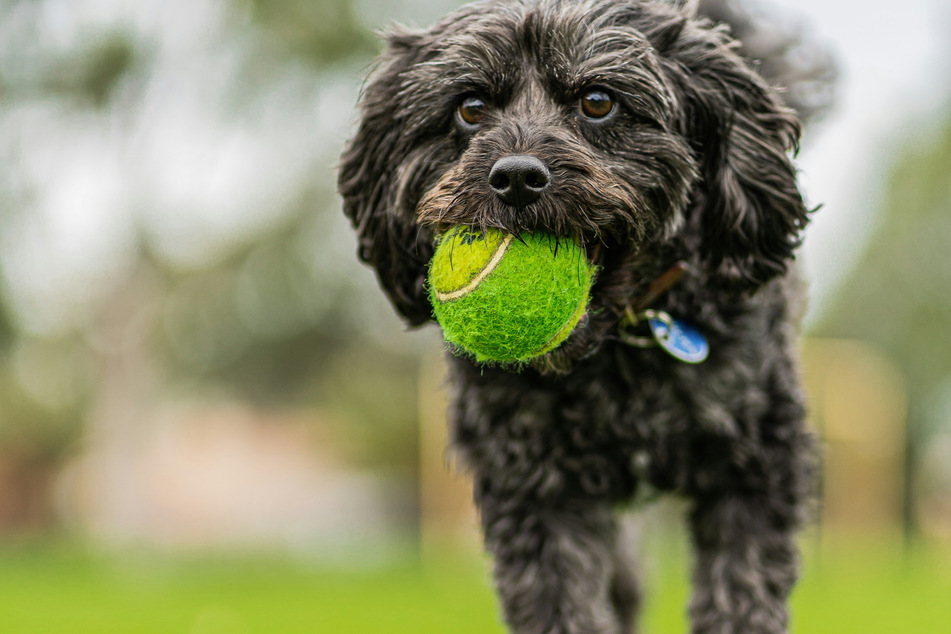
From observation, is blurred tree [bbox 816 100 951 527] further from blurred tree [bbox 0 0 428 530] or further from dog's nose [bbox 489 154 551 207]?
dog's nose [bbox 489 154 551 207]

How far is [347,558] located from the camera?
15.3 metres

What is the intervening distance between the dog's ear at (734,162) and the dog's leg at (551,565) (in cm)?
83

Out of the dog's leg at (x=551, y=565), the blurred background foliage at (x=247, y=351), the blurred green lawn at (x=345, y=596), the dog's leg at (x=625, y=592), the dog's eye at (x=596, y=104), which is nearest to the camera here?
the dog's eye at (x=596, y=104)

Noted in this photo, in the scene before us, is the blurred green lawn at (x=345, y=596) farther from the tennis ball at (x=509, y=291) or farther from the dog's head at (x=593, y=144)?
the tennis ball at (x=509, y=291)

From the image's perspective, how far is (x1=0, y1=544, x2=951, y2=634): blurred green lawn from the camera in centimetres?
541

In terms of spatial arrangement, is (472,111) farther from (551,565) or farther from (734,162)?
(551,565)

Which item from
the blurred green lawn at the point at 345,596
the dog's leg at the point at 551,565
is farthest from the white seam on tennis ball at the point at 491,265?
the blurred green lawn at the point at 345,596

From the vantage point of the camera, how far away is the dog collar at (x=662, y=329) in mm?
2643

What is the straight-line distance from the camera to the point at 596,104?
2.54 m

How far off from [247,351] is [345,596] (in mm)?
16878

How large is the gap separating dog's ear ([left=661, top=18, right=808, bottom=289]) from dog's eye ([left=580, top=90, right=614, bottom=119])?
267mm

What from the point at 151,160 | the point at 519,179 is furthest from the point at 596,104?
the point at 151,160

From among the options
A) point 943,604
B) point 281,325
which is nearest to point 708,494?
point 943,604

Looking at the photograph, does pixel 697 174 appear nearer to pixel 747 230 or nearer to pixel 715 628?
pixel 747 230
